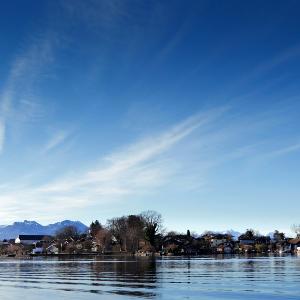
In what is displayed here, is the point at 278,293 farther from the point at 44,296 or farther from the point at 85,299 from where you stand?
the point at 44,296

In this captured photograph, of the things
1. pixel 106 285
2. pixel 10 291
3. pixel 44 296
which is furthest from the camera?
pixel 106 285

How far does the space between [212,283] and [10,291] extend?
58.4 feet

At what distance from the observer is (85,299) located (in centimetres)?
3506

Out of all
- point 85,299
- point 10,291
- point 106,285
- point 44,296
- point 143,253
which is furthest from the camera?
point 143,253

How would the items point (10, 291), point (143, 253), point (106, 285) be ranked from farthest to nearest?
point (143, 253)
point (106, 285)
point (10, 291)

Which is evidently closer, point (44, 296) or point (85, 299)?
point (85, 299)

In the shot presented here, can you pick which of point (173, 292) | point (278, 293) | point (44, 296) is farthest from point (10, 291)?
point (278, 293)

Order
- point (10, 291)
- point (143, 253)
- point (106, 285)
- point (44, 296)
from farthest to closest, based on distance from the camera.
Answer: point (143, 253)
point (106, 285)
point (10, 291)
point (44, 296)

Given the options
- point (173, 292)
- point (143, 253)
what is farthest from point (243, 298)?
point (143, 253)

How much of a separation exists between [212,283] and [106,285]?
9655 mm

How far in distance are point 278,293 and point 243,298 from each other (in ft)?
12.5

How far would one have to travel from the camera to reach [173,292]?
3938 cm

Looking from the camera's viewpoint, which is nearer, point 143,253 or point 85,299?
point 85,299

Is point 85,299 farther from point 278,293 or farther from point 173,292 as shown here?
point 278,293
